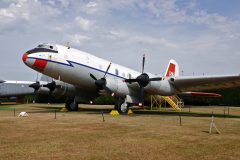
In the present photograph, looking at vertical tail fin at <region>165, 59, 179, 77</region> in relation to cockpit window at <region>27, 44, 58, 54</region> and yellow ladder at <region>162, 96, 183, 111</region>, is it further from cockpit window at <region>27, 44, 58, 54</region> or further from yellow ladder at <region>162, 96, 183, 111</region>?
cockpit window at <region>27, 44, 58, 54</region>

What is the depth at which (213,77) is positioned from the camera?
77.8 feet

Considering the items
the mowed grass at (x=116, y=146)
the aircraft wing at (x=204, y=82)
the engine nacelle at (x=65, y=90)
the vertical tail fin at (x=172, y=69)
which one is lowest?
the mowed grass at (x=116, y=146)

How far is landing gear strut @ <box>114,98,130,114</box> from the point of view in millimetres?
25688

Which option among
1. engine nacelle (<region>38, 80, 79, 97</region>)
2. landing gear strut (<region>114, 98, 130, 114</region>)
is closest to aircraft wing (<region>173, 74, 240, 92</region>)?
landing gear strut (<region>114, 98, 130, 114</region>)

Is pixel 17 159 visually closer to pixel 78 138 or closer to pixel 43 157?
pixel 43 157

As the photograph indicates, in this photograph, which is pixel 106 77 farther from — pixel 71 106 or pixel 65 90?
pixel 71 106

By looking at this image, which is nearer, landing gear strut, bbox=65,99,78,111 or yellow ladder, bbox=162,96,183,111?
landing gear strut, bbox=65,99,78,111

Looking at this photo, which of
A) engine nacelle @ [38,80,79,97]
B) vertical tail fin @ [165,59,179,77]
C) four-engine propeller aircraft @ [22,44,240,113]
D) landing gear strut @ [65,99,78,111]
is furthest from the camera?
vertical tail fin @ [165,59,179,77]

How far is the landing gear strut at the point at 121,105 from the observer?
84.3ft

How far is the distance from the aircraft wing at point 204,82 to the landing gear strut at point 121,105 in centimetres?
471

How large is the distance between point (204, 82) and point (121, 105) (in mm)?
7376

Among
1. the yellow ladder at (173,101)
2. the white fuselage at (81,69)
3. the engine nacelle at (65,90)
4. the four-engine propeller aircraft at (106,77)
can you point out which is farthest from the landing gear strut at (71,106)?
the yellow ladder at (173,101)

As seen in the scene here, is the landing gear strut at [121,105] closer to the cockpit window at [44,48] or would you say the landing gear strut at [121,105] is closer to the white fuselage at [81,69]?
the white fuselage at [81,69]

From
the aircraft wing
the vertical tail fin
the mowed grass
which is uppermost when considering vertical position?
the vertical tail fin
